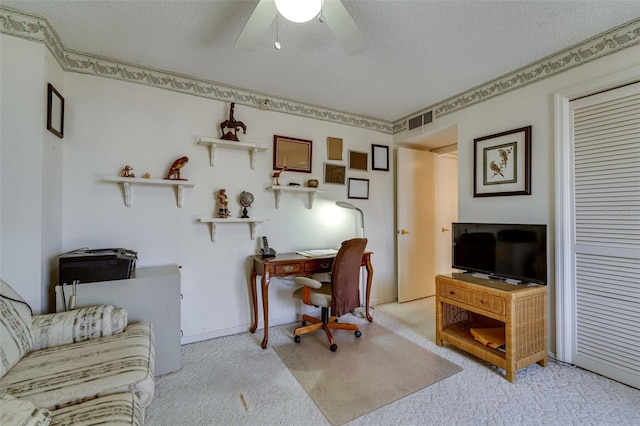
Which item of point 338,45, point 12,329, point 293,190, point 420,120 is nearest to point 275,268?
point 293,190

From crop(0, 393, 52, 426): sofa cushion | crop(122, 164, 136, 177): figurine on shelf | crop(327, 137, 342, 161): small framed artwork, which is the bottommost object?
crop(0, 393, 52, 426): sofa cushion

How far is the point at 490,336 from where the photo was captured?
Result: 2.19 metres


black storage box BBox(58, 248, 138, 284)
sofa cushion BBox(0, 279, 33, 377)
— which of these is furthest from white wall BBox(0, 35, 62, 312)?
sofa cushion BBox(0, 279, 33, 377)

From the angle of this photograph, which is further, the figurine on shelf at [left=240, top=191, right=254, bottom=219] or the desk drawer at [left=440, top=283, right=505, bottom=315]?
the figurine on shelf at [left=240, top=191, right=254, bottom=219]

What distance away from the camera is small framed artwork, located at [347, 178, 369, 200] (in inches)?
134

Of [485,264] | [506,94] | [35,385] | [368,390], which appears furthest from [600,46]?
[35,385]

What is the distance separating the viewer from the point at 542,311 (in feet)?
6.85

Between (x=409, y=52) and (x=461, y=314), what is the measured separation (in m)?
2.35

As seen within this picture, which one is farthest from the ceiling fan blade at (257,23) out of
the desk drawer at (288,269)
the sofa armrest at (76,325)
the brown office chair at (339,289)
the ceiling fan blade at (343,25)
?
the sofa armrest at (76,325)

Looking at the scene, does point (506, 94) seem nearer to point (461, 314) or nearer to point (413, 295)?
point (461, 314)

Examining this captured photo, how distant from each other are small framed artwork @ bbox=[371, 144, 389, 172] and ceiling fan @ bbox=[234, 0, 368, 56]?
2.02 m

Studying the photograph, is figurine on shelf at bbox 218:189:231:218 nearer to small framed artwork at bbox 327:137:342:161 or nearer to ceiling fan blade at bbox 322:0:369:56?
small framed artwork at bbox 327:137:342:161

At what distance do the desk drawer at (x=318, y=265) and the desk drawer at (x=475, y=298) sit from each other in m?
1.06

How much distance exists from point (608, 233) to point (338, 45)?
7.73 feet
